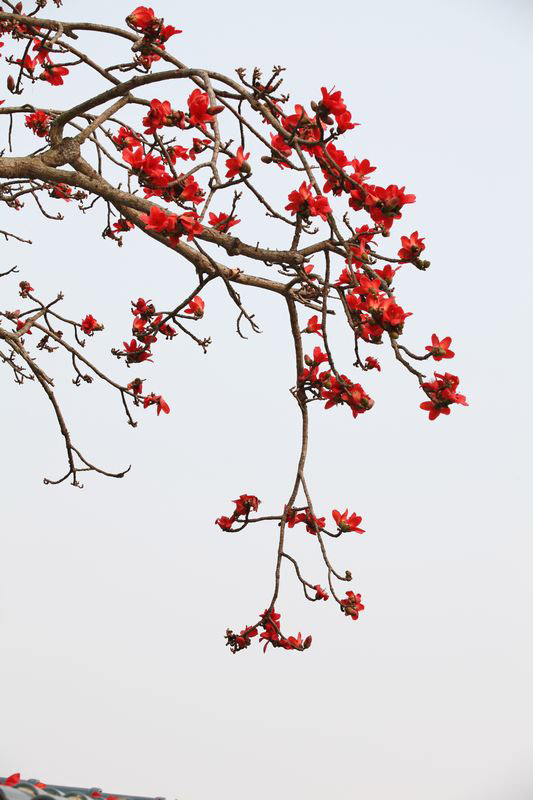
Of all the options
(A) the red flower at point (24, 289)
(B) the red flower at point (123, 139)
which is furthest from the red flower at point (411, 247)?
(A) the red flower at point (24, 289)

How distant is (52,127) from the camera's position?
1715 mm

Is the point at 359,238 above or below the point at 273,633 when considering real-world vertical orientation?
above

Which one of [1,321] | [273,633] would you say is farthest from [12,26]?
[273,633]

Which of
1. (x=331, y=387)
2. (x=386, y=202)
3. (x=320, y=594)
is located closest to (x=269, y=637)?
(x=320, y=594)

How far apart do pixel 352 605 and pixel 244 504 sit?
29cm

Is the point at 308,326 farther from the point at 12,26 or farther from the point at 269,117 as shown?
the point at 12,26

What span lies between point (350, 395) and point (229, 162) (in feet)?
1.49

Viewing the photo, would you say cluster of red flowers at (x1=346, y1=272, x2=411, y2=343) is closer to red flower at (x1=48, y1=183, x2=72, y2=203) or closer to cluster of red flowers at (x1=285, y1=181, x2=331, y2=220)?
cluster of red flowers at (x1=285, y1=181, x2=331, y2=220)

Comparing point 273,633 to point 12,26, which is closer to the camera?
point 273,633

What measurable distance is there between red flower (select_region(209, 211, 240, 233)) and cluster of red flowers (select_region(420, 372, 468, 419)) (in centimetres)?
45

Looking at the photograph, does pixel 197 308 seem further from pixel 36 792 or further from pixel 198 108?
pixel 36 792

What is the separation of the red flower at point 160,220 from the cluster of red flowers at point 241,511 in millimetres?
583

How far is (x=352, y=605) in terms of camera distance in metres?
1.75

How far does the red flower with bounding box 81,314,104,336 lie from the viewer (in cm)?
238
